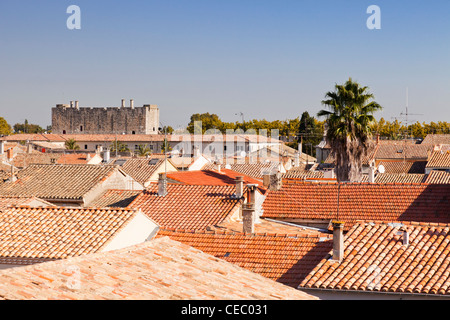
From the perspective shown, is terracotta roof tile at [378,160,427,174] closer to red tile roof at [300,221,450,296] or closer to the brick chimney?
the brick chimney

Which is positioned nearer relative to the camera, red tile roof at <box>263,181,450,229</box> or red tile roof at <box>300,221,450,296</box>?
red tile roof at <box>300,221,450,296</box>

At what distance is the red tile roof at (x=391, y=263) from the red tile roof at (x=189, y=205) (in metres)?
6.87

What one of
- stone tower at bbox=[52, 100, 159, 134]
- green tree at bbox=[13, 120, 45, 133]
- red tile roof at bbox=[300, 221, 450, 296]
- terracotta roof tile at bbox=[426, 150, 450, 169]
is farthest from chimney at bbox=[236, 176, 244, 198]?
green tree at bbox=[13, 120, 45, 133]

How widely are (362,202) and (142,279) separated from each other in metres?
14.1

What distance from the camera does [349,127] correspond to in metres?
32.5

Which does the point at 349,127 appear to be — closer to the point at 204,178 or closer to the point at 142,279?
the point at 204,178

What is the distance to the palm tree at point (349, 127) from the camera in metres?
32.3

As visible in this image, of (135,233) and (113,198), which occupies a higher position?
(135,233)

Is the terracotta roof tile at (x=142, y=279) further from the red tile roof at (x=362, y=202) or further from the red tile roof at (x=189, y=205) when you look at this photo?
the red tile roof at (x=362, y=202)

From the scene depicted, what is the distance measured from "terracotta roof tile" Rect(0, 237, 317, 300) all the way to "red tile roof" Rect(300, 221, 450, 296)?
2.30 meters

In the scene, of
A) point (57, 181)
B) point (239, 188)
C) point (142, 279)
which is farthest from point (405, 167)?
point (142, 279)

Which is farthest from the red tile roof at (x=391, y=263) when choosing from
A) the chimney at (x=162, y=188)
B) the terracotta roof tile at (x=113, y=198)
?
the terracotta roof tile at (x=113, y=198)

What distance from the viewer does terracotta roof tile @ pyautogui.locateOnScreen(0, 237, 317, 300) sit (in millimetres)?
7863
